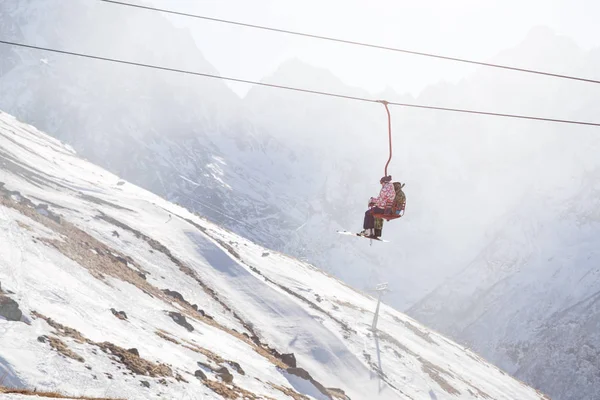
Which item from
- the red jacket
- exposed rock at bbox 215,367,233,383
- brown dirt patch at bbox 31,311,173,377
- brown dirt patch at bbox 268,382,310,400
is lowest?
brown dirt patch at bbox 31,311,173,377

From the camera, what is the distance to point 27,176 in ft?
191

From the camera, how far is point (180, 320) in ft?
106

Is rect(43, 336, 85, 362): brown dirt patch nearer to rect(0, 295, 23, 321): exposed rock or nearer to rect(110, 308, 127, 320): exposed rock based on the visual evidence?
rect(0, 295, 23, 321): exposed rock

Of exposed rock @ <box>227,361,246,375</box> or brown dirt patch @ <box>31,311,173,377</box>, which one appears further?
exposed rock @ <box>227,361,246,375</box>

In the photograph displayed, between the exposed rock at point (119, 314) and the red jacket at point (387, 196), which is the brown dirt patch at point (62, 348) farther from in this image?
the red jacket at point (387, 196)

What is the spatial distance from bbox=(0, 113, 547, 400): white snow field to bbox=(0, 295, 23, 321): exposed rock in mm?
207

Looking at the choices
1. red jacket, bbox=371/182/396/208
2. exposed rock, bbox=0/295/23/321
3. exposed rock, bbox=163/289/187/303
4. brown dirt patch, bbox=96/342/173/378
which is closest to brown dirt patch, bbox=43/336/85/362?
exposed rock, bbox=0/295/23/321

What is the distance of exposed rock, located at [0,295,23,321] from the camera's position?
18734mm

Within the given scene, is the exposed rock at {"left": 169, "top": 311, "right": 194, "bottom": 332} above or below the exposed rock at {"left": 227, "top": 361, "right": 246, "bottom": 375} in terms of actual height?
above

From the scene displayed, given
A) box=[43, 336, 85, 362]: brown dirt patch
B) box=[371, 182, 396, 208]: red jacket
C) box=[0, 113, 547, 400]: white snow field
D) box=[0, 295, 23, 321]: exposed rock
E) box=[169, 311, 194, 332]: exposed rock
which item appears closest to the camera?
box=[43, 336, 85, 362]: brown dirt patch

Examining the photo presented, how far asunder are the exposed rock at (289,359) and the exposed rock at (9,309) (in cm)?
2270

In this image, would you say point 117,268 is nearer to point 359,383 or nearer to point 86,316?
point 86,316

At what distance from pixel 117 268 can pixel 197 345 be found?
1139 centimetres

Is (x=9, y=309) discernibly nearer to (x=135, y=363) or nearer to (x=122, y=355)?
(x=122, y=355)
